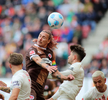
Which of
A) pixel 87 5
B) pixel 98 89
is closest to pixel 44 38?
pixel 98 89

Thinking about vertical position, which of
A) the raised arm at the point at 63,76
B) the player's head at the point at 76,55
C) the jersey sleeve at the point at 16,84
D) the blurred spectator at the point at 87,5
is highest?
the blurred spectator at the point at 87,5

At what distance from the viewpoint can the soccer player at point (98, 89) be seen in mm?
6117

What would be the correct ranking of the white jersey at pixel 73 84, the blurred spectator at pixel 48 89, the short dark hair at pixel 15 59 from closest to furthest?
the short dark hair at pixel 15 59 → the white jersey at pixel 73 84 → the blurred spectator at pixel 48 89

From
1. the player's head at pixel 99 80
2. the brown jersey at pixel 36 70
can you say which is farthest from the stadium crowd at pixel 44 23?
the brown jersey at pixel 36 70

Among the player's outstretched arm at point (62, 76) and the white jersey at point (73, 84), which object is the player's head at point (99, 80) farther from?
the player's outstretched arm at point (62, 76)

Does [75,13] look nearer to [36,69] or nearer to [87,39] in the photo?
[87,39]

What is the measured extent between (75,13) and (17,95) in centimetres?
1125

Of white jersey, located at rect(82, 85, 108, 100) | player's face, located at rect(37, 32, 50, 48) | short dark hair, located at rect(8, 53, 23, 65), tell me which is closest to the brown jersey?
player's face, located at rect(37, 32, 50, 48)

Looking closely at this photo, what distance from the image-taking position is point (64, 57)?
503 inches

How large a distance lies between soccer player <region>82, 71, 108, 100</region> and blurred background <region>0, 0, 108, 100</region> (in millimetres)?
5390

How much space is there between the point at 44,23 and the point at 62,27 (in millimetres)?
987

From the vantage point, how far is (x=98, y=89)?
245 inches

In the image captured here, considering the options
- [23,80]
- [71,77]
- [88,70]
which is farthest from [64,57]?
[23,80]

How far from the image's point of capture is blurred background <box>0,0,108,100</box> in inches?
520
